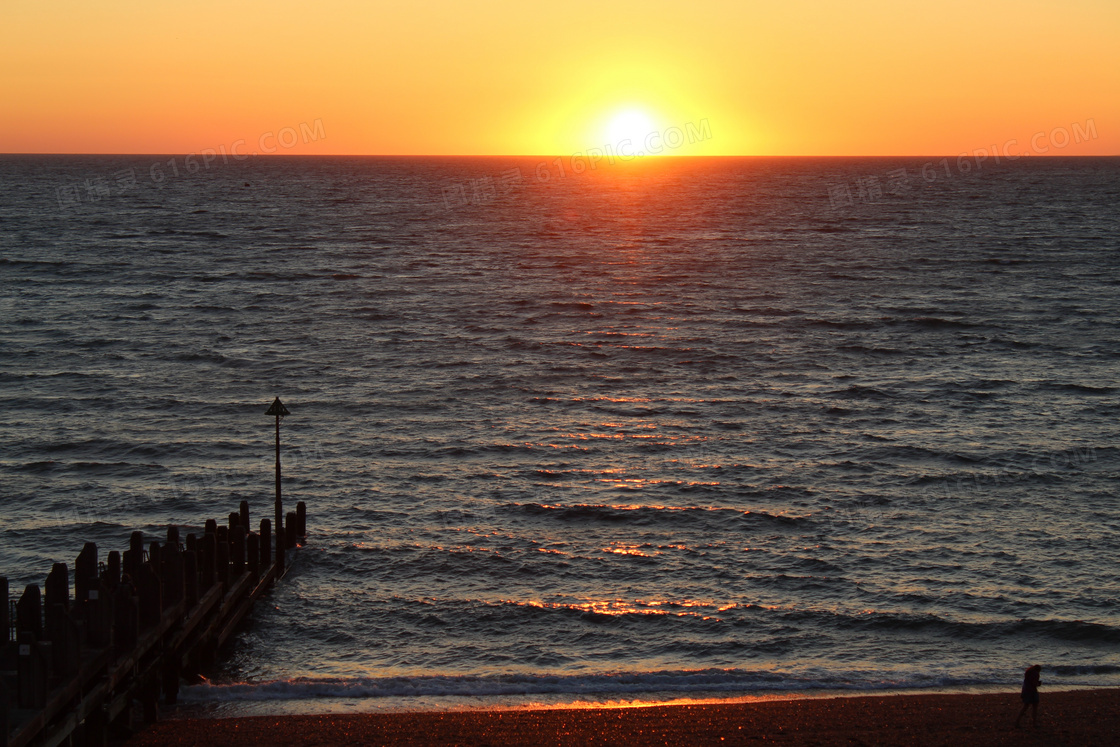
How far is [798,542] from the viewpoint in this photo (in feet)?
90.3

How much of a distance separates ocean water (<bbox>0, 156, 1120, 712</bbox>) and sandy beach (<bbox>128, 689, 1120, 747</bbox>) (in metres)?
1.22

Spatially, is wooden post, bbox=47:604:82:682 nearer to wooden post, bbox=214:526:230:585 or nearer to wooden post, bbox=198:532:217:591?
wooden post, bbox=198:532:217:591

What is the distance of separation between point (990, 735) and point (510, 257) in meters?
79.1

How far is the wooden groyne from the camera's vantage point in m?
14.7

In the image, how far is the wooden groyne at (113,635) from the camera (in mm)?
14695

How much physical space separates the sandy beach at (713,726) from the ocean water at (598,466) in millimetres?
1222

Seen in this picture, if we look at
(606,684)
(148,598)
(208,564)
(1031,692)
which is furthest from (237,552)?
(1031,692)

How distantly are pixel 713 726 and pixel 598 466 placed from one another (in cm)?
1645

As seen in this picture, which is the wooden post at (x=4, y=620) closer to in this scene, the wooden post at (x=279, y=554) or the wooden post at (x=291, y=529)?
the wooden post at (x=279, y=554)

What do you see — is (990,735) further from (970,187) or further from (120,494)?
(970,187)

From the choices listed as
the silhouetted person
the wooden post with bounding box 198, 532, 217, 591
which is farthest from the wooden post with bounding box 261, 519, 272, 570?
the silhouetted person

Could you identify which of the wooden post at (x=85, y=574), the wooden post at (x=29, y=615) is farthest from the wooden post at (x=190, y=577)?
the wooden post at (x=29, y=615)

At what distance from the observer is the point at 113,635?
1677 cm

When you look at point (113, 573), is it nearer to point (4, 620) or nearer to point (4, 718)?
point (4, 620)
